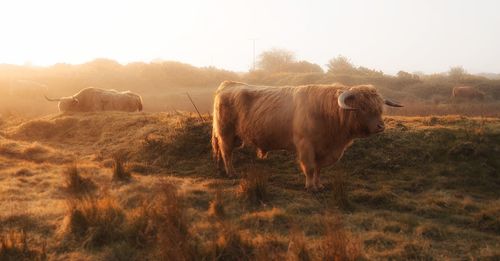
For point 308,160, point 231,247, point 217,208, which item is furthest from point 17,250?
point 308,160

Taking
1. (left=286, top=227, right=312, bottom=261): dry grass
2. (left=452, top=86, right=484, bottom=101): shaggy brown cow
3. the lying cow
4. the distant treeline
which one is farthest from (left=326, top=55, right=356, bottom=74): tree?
(left=286, top=227, right=312, bottom=261): dry grass

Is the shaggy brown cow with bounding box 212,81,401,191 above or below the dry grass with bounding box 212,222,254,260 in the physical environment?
above

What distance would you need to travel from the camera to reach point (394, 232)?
Result: 487cm

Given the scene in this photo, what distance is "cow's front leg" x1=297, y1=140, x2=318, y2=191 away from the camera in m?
6.45

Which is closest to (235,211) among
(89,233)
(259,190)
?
(259,190)

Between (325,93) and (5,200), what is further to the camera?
(325,93)

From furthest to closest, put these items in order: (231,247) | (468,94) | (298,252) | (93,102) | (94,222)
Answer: (468,94)
(93,102)
(94,222)
(231,247)
(298,252)

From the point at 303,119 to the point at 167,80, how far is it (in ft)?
83.9

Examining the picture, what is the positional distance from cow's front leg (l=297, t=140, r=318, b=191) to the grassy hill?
0.28 metres

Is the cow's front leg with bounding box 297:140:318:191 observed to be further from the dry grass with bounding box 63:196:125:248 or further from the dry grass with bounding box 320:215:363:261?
the dry grass with bounding box 320:215:363:261

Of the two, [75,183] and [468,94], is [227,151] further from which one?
[468,94]

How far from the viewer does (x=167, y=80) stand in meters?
31.1

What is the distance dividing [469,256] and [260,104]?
3.76 meters

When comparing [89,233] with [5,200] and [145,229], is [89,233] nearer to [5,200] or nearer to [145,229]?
[145,229]
